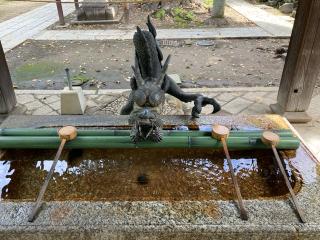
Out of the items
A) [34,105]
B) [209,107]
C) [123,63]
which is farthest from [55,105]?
[123,63]

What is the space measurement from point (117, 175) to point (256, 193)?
3.20ft

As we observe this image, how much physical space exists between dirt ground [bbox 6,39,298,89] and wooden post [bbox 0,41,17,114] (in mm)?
1551

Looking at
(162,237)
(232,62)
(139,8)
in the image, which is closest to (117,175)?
(162,237)

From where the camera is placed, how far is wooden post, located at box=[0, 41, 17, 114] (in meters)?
4.31

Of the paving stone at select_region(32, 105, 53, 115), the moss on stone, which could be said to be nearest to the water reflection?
the paving stone at select_region(32, 105, 53, 115)

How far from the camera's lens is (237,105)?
4902mm

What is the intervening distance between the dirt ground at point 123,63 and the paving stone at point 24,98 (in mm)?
759

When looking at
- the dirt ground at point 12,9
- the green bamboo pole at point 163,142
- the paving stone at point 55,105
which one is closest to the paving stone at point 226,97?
the paving stone at point 55,105

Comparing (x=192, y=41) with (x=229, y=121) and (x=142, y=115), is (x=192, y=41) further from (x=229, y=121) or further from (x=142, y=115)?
(x=142, y=115)

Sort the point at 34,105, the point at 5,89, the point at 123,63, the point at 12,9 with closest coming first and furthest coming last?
the point at 5,89
the point at 34,105
the point at 123,63
the point at 12,9

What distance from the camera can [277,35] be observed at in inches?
355

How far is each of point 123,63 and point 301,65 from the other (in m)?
4.48

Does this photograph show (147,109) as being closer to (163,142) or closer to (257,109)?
(163,142)

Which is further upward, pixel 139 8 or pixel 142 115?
pixel 142 115
